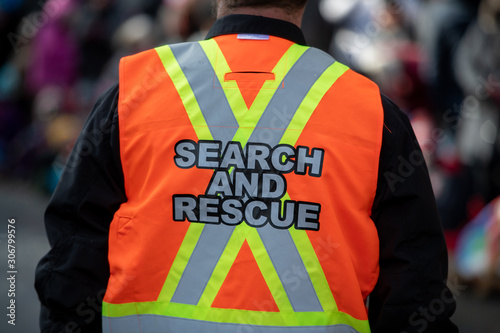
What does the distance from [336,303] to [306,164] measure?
367mm

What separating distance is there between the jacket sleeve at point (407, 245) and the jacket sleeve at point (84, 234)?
72 centimetres

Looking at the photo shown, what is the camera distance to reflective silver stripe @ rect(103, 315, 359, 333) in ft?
6.56

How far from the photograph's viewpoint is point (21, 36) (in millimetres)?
10500

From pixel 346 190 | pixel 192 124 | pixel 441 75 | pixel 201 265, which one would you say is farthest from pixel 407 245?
pixel 441 75

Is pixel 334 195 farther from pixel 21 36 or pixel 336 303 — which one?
pixel 21 36

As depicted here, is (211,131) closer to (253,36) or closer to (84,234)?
(253,36)

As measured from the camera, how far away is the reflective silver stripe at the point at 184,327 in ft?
6.56

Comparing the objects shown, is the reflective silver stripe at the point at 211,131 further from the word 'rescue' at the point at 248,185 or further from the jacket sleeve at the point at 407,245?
the jacket sleeve at the point at 407,245

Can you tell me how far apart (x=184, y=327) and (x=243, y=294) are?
6.9 inches

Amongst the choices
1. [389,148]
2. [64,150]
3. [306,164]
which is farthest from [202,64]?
[64,150]

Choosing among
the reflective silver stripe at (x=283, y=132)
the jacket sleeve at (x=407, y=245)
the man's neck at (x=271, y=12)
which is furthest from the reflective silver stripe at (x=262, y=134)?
the jacket sleeve at (x=407, y=245)

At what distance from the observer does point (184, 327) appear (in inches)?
79.6

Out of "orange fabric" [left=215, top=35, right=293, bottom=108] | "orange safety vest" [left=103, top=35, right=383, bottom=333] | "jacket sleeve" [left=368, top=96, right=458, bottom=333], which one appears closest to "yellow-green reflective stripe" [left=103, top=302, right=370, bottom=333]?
"orange safety vest" [left=103, top=35, right=383, bottom=333]

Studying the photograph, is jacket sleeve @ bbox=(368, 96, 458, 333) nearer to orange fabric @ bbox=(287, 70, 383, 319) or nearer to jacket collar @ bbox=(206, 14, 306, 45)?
orange fabric @ bbox=(287, 70, 383, 319)
